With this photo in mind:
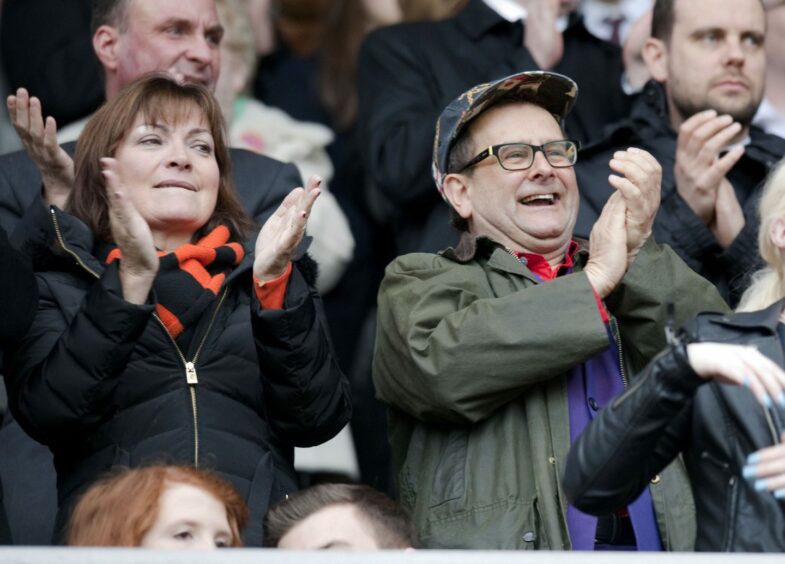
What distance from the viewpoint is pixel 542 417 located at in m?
5.27

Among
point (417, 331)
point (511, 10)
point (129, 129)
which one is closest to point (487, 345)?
point (417, 331)

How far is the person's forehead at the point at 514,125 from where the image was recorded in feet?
18.7

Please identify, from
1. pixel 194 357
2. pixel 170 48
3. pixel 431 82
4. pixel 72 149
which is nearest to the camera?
pixel 194 357

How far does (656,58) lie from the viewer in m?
6.95

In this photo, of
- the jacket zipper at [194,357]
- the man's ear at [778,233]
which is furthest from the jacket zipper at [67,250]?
the man's ear at [778,233]

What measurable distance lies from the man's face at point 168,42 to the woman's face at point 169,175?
77cm

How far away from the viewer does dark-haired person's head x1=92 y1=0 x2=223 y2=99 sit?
659 centimetres

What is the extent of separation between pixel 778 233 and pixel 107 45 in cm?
270

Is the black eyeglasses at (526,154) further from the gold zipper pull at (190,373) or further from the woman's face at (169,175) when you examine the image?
the gold zipper pull at (190,373)

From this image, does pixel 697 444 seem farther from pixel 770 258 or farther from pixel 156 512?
pixel 156 512

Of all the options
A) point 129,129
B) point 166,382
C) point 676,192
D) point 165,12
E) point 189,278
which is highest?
point 165,12

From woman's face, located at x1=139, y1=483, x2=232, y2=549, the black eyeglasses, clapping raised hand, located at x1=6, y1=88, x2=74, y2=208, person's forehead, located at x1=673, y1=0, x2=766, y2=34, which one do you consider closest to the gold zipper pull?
woman's face, located at x1=139, y1=483, x2=232, y2=549

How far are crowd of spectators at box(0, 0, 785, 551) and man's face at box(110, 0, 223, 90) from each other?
0.01m

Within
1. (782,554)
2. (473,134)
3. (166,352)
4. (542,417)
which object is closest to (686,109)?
(473,134)
